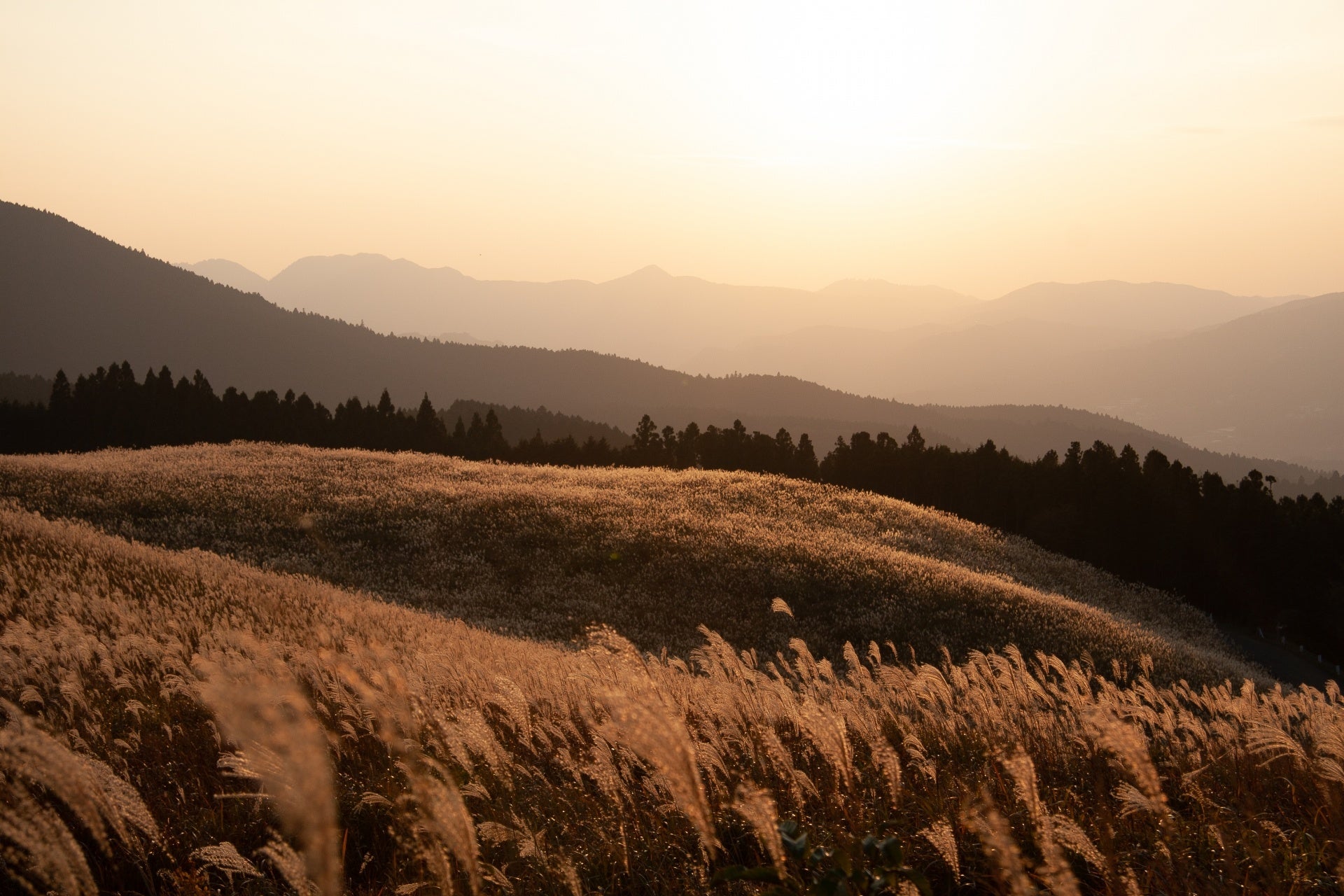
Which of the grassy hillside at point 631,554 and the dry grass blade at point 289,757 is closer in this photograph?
the dry grass blade at point 289,757

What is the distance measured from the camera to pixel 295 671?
8.81 m

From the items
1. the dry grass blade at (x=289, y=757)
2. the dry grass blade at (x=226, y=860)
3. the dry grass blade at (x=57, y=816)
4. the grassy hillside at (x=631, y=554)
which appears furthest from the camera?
the grassy hillside at (x=631, y=554)

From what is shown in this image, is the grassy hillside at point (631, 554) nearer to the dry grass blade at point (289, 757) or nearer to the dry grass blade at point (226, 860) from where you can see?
the dry grass blade at point (289, 757)

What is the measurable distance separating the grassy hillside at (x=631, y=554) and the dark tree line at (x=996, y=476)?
39.3ft

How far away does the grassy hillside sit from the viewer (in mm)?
30812

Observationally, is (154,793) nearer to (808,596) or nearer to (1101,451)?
(808,596)

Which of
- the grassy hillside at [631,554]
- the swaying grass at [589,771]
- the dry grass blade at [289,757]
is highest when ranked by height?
the dry grass blade at [289,757]

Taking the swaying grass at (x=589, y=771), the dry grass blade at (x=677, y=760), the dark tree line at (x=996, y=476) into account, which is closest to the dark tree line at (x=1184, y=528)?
the dark tree line at (x=996, y=476)

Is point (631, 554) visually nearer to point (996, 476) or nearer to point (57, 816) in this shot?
point (57, 816)

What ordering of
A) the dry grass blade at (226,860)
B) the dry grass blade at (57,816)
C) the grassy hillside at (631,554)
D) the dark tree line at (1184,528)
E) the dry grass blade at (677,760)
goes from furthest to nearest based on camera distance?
the dark tree line at (1184,528) → the grassy hillside at (631,554) → the dry grass blade at (226,860) → the dry grass blade at (677,760) → the dry grass blade at (57,816)

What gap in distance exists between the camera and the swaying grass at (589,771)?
3.89 meters

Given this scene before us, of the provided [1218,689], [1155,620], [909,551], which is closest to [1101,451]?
[1155,620]

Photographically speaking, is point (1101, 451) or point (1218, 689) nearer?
point (1218, 689)

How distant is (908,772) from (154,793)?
560 centimetres
